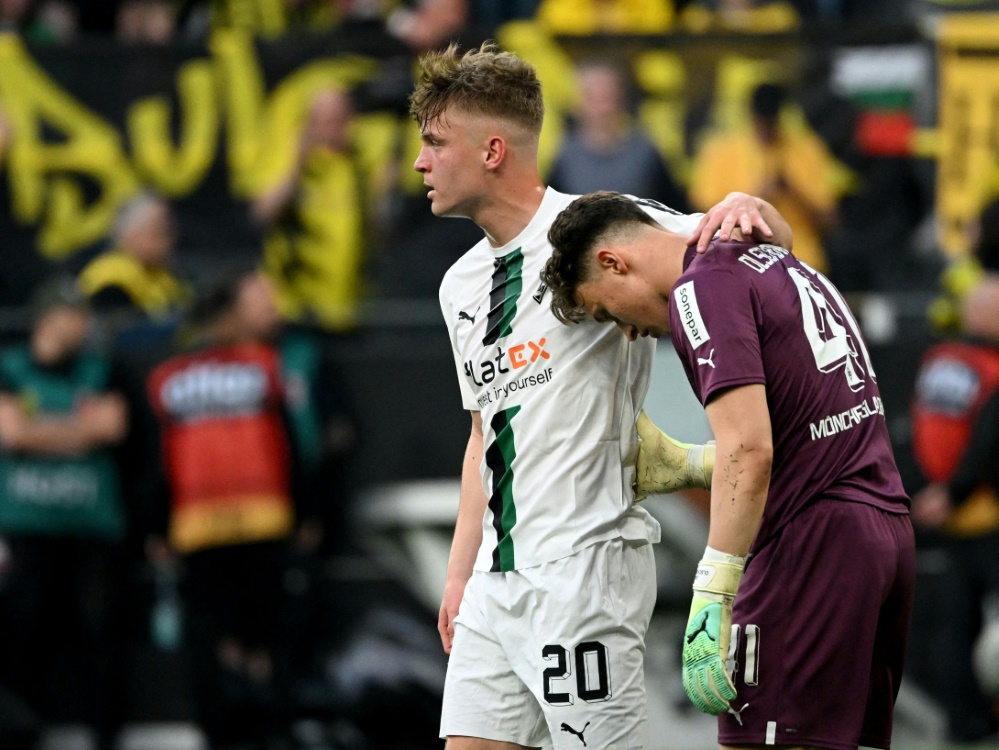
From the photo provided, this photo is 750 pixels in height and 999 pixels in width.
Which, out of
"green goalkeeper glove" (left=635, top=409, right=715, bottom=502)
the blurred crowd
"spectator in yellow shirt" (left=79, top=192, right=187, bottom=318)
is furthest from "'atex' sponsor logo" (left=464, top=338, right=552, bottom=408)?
"spectator in yellow shirt" (left=79, top=192, right=187, bottom=318)

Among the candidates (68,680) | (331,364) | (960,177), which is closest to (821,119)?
(960,177)

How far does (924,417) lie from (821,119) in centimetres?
185

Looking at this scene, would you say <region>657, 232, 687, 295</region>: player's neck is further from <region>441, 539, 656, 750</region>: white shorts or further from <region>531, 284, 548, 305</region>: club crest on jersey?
<region>441, 539, 656, 750</region>: white shorts

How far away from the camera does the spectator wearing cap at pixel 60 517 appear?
28.7ft

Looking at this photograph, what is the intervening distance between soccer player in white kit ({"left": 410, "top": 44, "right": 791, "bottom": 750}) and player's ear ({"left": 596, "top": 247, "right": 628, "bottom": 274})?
9.0 inches

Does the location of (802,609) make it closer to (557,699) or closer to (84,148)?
(557,699)

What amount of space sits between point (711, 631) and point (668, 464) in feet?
2.59

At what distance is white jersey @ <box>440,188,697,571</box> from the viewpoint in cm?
445

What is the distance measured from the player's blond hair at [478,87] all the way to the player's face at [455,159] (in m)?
0.03

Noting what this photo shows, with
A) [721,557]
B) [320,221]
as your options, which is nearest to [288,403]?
[320,221]

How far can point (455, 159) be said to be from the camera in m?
4.55

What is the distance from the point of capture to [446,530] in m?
8.91

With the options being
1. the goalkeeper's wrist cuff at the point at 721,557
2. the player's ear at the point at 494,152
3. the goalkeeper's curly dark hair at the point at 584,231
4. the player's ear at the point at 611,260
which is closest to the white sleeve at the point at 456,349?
the player's ear at the point at 494,152

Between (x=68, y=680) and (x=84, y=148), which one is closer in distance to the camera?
(x=68, y=680)
